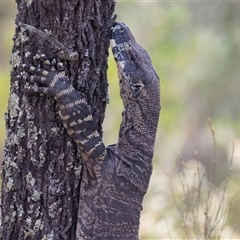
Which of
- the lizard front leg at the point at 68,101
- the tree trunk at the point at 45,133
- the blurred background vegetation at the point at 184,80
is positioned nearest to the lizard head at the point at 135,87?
the tree trunk at the point at 45,133

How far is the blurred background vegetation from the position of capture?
9.85m

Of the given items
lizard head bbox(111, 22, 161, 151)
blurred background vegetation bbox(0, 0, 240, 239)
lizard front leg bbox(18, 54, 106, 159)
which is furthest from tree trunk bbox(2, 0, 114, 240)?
blurred background vegetation bbox(0, 0, 240, 239)

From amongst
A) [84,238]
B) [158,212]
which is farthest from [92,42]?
[158,212]

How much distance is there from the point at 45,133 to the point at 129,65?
80 cm

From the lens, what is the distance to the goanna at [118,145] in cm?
376

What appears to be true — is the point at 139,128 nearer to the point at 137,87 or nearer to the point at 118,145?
the point at 118,145

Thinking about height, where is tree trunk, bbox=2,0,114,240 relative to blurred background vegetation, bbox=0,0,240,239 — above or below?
below

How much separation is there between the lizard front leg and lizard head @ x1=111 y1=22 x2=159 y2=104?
372mm

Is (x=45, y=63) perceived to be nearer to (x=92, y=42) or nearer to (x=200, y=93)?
(x=92, y=42)

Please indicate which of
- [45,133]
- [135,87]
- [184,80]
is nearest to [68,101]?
[45,133]

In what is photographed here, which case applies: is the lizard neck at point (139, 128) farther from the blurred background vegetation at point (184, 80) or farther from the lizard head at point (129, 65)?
the blurred background vegetation at point (184, 80)

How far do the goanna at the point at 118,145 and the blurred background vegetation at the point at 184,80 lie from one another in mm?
4188

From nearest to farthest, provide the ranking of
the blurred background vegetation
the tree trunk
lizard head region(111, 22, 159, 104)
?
1. the tree trunk
2. lizard head region(111, 22, 159, 104)
3. the blurred background vegetation

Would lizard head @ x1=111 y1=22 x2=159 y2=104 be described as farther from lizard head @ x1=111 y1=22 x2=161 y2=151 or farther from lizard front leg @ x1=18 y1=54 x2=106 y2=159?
lizard front leg @ x1=18 y1=54 x2=106 y2=159
